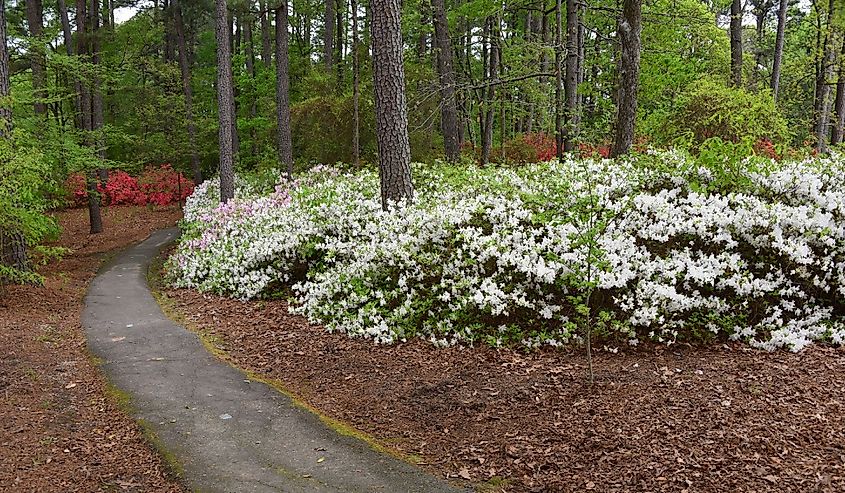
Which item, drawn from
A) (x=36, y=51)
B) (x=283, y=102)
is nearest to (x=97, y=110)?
(x=36, y=51)

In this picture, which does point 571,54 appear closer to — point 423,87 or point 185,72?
point 423,87

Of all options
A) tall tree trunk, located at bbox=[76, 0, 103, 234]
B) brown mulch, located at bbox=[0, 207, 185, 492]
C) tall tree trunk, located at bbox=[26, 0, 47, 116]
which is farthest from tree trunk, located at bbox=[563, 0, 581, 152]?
tall tree trunk, located at bbox=[76, 0, 103, 234]

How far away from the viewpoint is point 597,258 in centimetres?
555

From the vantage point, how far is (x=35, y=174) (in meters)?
8.60

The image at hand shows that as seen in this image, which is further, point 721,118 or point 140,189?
point 140,189

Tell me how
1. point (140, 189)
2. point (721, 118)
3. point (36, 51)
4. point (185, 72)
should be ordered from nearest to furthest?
point (721, 118), point (36, 51), point (185, 72), point (140, 189)

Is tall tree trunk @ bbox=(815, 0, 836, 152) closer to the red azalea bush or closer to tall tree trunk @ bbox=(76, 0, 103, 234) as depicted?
tall tree trunk @ bbox=(76, 0, 103, 234)

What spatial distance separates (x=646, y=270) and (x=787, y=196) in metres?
2.22

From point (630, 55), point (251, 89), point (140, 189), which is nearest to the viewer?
point (630, 55)

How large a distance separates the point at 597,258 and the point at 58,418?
5.08 meters

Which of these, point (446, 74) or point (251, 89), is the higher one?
point (251, 89)

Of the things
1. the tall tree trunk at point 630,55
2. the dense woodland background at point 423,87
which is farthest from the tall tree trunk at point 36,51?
the tall tree trunk at point 630,55

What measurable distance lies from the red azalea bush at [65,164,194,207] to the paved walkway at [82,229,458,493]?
58.8 ft

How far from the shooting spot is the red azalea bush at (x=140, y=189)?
2380cm
